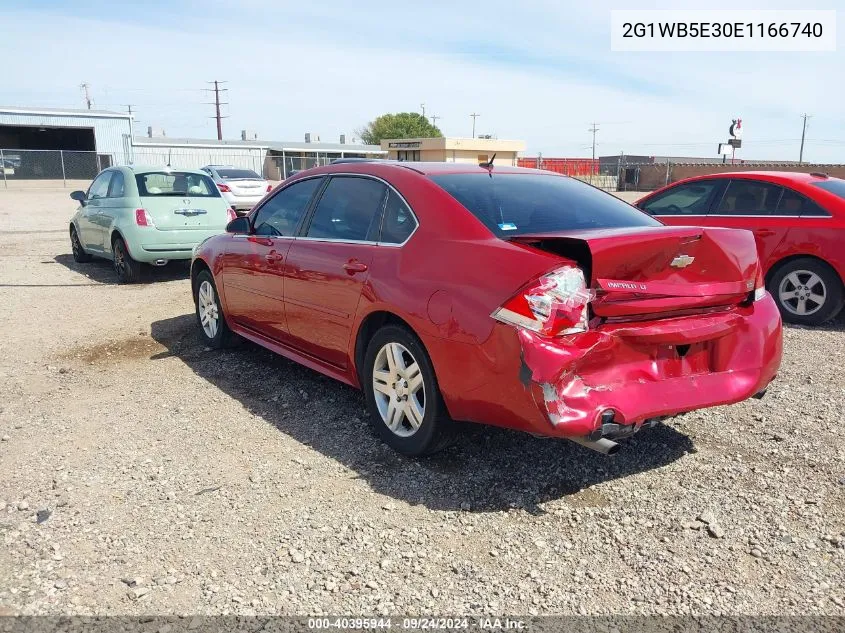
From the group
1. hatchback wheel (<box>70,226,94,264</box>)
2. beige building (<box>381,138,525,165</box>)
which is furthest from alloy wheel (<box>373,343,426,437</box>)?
beige building (<box>381,138,525,165</box>)

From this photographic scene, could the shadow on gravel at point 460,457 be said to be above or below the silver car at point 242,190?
below

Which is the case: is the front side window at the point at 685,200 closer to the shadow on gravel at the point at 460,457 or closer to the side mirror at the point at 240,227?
the shadow on gravel at the point at 460,457

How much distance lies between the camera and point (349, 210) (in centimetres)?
448

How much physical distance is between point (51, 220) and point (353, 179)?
60.1 feet

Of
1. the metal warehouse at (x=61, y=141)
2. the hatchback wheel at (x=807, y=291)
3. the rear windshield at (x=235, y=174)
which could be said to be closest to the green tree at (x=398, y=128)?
the metal warehouse at (x=61, y=141)

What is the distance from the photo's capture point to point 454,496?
352 cm

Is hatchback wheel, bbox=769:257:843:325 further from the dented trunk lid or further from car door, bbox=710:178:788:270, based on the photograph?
the dented trunk lid

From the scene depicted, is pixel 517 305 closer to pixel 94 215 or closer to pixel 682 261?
pixel 682 261

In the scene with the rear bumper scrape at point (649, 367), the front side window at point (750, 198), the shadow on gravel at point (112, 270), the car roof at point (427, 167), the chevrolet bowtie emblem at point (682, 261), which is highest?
the car roof at point (427, 167)

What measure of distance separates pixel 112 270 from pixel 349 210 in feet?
25.5

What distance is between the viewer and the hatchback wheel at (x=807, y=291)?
6973 mm

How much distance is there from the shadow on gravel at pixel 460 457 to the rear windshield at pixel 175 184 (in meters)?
5.47

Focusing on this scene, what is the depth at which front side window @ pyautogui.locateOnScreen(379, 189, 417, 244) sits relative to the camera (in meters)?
3.93

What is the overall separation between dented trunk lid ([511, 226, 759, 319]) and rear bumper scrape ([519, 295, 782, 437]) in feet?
0.32
